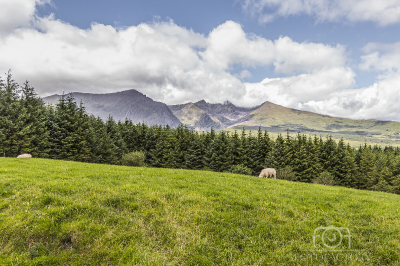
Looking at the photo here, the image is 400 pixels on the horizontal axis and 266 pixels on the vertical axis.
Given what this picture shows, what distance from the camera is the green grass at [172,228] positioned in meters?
5.93

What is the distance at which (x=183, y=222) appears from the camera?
7824 mm

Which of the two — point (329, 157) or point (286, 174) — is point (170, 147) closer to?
point (286, 174)

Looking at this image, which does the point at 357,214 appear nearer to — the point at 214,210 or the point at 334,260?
the point at 334,260

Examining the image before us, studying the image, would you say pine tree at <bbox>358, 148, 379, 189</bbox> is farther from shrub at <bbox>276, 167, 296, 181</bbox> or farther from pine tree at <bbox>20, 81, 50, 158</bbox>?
pine tree at <bbox>20, 81, 50, 158</bbox>

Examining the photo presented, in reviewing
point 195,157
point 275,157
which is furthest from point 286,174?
point 195,157

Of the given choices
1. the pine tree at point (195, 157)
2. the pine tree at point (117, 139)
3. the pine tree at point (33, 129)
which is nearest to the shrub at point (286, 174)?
the pine tree at point (195, 157)

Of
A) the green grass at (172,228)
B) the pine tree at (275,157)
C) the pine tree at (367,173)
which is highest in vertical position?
the green grass at (172,228)

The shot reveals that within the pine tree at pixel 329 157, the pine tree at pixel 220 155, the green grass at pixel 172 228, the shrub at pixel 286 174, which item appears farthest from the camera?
the pine tree at pixel 220 155

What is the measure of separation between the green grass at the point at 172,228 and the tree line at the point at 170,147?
1854 inches

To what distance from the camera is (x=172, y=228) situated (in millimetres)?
7387

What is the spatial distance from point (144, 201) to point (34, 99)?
61.5 m

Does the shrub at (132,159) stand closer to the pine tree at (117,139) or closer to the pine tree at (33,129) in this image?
the pine tree at (117,139)

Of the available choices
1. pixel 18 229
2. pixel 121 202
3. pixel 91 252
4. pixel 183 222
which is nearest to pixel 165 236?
pixel 183 222

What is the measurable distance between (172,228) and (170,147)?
241 ft
